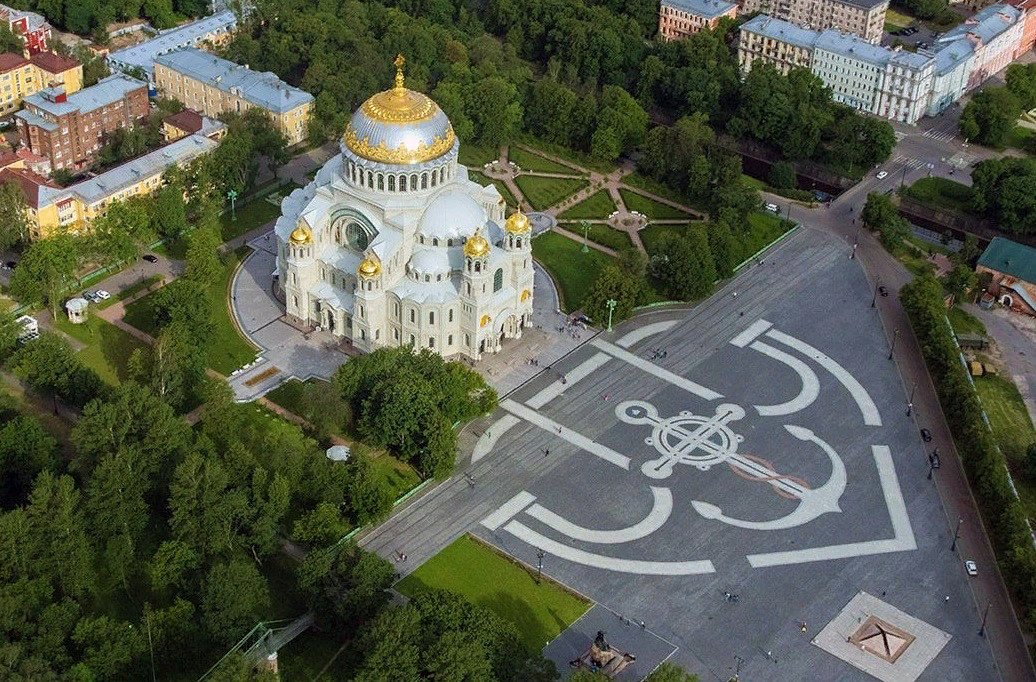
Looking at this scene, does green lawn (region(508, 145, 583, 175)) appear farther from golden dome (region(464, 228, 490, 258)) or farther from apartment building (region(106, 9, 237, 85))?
apartment building (region(106, 9, 237, 85))

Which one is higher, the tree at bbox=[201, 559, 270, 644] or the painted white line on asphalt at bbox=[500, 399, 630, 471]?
the tree at bbox=[201, 559, 270, 644]

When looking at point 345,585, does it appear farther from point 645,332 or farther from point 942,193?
point 942,193

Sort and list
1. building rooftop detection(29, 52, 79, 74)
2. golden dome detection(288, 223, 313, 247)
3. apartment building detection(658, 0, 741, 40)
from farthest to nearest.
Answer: apartment building detection(658, 0, 741, 40) < building rooftop detection(29, 52, 79, 74) < golden dome detection(288, 223, 313, 247)

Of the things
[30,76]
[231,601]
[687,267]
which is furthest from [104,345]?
[687,267]

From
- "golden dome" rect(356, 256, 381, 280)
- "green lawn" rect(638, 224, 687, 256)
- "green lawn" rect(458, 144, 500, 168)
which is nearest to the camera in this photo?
"golden dome" rect(356, 256, 381, 280)

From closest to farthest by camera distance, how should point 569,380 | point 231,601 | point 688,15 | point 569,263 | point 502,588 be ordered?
point 231,601, point 502,588, point 569,380, point 569,263, point 688,15

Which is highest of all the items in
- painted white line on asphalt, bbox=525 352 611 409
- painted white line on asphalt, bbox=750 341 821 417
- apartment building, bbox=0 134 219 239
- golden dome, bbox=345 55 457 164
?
golden dome, bbox=345 55 457 164

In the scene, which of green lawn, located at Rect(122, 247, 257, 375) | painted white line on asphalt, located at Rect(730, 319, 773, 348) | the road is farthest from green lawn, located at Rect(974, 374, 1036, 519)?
green lawn, located at Rect(122, 247, 257, 375)

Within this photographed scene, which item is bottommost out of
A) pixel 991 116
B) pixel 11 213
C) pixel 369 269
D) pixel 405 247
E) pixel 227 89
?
pixel 11 213
